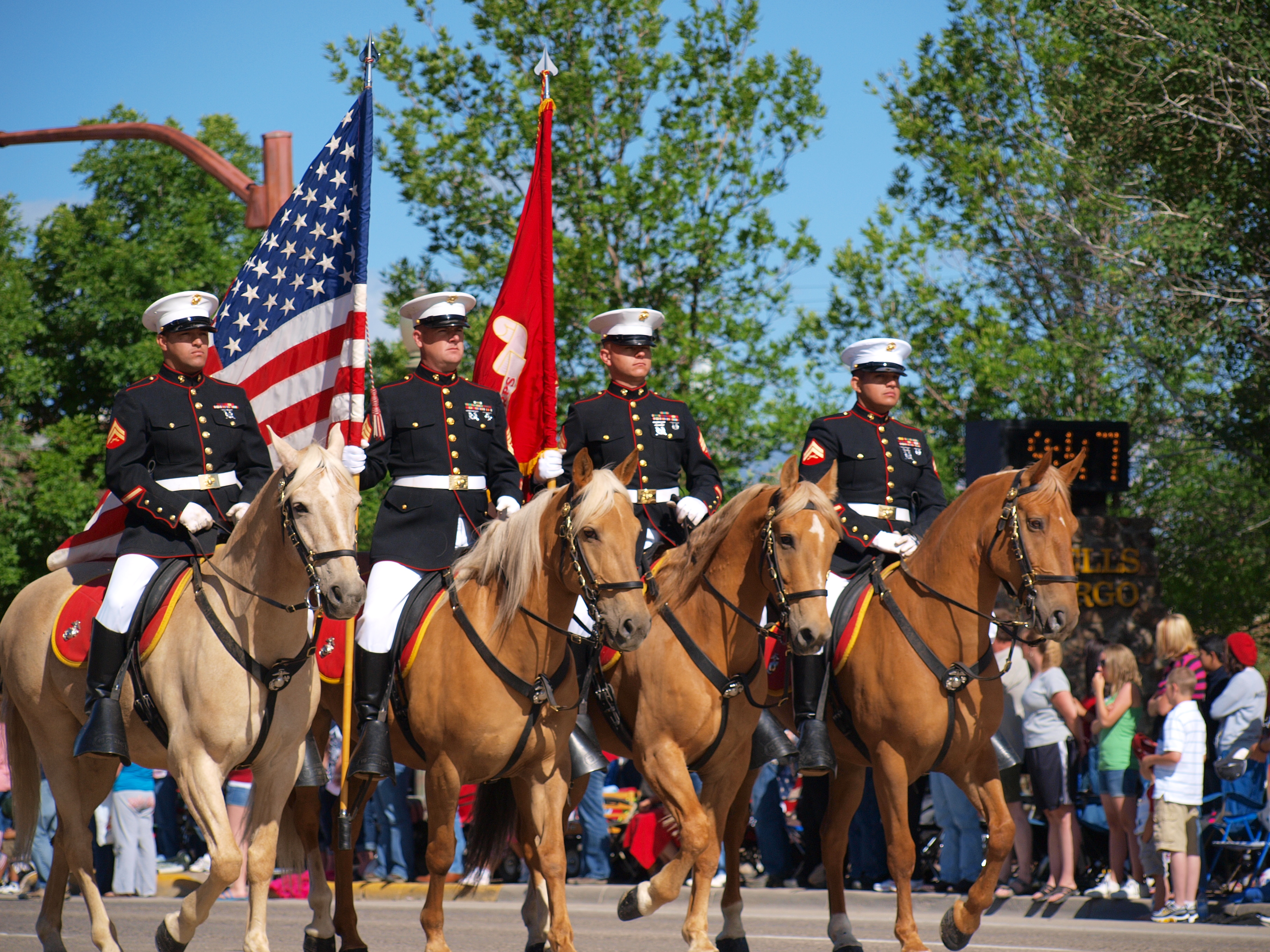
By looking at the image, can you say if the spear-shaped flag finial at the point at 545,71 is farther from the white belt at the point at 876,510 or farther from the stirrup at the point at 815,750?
the stirrup at the point at 815,750

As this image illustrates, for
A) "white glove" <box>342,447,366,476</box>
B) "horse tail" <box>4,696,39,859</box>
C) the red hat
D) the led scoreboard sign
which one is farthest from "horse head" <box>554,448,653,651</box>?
the led scoreboard sign

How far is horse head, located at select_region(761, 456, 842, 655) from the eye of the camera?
730cm

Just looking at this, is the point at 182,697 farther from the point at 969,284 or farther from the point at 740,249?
the point at 969,284

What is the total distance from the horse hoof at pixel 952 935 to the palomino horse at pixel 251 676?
11.7 feet

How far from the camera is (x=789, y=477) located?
7.73m

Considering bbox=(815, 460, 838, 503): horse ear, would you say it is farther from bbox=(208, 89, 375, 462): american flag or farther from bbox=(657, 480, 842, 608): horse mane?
bbox=(208, 89, 375, 462): american flag

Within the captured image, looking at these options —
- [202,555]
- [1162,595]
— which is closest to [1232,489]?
[1162,595]

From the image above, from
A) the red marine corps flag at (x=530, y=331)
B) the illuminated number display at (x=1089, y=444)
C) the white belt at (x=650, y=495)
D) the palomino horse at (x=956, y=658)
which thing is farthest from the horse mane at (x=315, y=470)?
the illuminated number display at (x=1089, y=444)

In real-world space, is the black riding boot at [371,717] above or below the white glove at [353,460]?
below

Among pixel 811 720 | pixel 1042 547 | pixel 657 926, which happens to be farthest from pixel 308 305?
pixel 657 926

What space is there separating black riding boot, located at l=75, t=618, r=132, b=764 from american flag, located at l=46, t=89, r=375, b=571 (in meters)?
1.08

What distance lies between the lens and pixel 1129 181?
1834 cm

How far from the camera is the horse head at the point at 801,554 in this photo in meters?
7.30

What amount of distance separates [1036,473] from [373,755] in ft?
12.5
